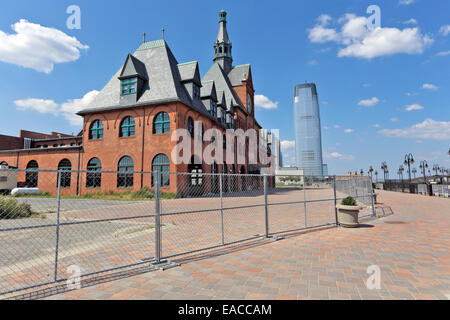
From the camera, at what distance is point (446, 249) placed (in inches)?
257

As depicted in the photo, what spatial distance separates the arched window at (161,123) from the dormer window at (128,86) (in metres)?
4.65

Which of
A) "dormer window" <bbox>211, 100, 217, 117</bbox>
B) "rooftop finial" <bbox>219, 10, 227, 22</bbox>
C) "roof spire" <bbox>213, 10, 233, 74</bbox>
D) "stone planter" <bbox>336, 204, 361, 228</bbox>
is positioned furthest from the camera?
"rooftop finial" <bbox>219, 10, 227, 22</bbox>

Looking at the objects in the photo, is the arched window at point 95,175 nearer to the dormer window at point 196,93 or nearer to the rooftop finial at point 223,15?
the dormer window at point 196,93

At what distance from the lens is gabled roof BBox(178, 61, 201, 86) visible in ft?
89.6

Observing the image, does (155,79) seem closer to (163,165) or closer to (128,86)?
(128,86)

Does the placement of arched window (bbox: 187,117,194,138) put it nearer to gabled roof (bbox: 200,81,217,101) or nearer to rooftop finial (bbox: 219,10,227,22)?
gabled roof (bbox: 200,81,217,101)

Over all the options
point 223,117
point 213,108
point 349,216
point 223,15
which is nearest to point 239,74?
point 223,15

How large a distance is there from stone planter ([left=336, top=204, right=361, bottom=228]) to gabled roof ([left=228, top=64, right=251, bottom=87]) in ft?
135

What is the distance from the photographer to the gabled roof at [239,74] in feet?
154

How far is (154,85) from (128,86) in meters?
3.01

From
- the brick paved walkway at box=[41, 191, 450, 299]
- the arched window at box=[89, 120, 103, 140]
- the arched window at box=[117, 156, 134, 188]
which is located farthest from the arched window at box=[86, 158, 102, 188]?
the brick paved walkway at box=[41, 191, 450, 299]

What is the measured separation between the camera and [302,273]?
15.8 ft

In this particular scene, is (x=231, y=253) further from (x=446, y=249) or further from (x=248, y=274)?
(x=446, y=249)

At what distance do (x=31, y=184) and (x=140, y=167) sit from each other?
13.4 meters
